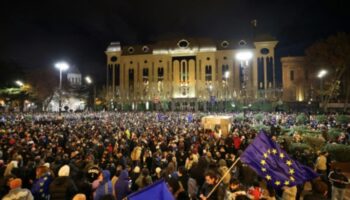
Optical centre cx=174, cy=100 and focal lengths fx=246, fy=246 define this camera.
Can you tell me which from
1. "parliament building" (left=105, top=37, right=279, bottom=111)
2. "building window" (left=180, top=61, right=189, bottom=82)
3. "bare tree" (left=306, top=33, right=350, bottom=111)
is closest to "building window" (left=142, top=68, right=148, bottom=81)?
"parliament building" (left=105, top=37, right=279, bottom=111)

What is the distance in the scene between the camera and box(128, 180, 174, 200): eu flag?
3434mm

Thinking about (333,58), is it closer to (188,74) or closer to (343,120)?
(343,120)

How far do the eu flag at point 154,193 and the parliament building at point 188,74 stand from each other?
172ft

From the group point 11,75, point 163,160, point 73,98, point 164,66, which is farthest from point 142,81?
point 163,160

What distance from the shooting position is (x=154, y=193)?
3562 mm

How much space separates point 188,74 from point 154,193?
58.7 m

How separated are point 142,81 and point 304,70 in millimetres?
38070

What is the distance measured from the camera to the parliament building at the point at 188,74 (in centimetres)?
5822

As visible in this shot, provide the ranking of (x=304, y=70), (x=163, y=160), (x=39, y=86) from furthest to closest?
(x=304, y=70)
(x=39, y=86)
(x=163, y=160)

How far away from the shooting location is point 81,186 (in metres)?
5.43

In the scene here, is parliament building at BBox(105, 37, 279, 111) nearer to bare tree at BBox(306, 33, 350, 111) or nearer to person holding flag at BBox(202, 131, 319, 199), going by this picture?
bare tree at BBox(306, 33, 350, 111)

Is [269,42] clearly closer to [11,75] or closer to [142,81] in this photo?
[142,81]

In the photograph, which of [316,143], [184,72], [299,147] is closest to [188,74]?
[184,72]

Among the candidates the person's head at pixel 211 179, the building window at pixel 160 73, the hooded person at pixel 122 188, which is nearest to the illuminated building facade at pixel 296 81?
the building window at pixel 160 73
